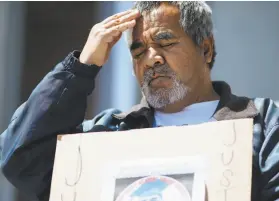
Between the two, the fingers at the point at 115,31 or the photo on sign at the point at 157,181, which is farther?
the fingers at the point at 115,31

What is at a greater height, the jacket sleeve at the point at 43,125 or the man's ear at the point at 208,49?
the man's ear at the point at 208,49

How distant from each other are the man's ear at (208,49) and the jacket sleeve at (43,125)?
0.99 feet

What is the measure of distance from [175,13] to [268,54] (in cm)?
91

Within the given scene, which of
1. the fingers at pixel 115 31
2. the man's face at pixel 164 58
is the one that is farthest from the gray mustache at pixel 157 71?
the fingers at pixel 115 31

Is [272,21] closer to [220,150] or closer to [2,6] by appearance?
[2,6]

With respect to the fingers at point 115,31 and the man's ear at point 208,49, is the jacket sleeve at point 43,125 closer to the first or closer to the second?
the fingers at point 115,31

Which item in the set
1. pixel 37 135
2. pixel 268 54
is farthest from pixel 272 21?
pixel 37 135

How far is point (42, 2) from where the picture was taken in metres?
3.76

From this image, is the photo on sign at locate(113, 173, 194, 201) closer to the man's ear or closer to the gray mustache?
the gray mustache

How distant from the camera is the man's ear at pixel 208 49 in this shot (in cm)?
220

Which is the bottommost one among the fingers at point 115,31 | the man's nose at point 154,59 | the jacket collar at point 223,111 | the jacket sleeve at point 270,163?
the jacket sleeve at point 270,163

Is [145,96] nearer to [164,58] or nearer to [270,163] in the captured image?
[164,58]

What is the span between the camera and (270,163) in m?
1.84

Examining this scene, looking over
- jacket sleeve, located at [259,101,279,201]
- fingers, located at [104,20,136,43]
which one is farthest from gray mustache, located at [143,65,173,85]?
jacket sleeve, located at [259,101,279,201]
